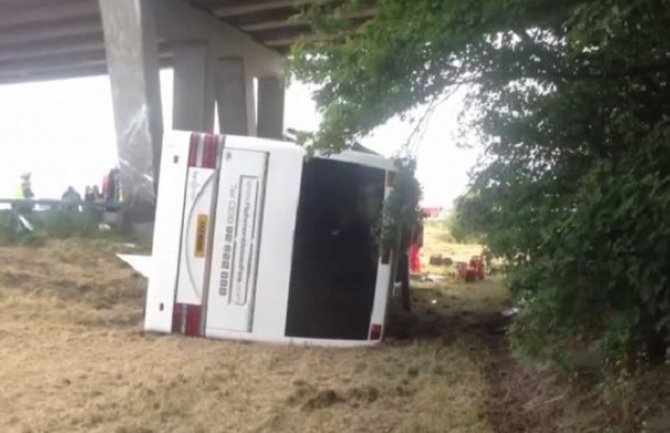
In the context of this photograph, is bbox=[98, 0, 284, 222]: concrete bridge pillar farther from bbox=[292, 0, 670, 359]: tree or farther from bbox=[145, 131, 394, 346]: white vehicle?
bbox=[292, 0, 670, 359]: tree

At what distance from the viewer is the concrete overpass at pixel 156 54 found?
16453 mm

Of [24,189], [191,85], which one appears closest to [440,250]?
[191,85]

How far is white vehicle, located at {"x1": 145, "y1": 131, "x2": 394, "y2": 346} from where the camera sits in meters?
6.97

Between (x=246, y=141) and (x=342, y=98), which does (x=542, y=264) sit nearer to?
(x=342, y=98)

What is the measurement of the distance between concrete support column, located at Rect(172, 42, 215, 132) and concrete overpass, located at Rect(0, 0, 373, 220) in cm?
3

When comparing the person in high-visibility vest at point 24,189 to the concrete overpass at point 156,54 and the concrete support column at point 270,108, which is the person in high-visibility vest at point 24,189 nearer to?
the concrete overpass at point 156,54

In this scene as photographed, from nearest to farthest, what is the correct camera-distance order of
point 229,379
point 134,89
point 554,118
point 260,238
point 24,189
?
point 554,118 → point 229,379 → point 260,238 → point 134,89 → point 24,189

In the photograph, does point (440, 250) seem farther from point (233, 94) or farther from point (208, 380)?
point (208, 380)

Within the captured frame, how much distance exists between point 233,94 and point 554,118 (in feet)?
62.0

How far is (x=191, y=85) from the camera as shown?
20.7 meters

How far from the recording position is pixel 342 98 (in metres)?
4.75

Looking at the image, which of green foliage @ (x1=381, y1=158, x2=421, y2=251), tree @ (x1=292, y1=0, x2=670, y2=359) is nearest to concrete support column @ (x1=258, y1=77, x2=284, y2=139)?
green foliage @ (x1=381, y1=158, x2=421, y2=251)

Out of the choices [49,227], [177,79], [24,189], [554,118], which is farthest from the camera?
[24,189]

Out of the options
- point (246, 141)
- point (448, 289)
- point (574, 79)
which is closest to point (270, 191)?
point (246, 141)
